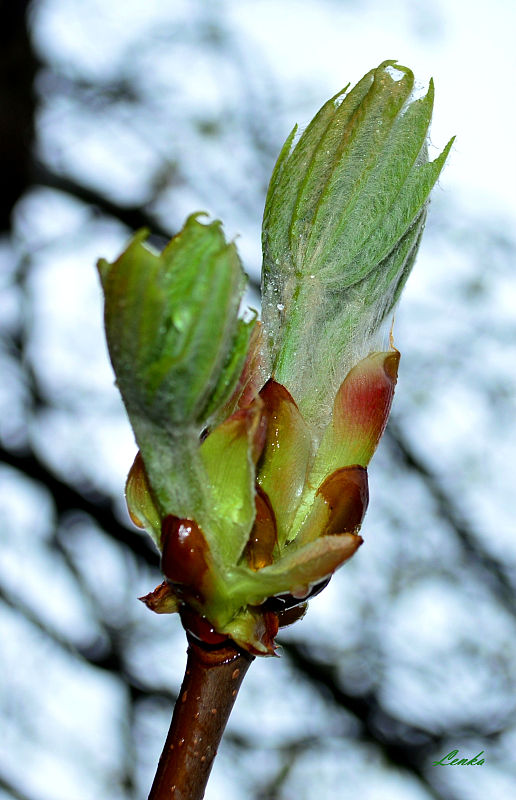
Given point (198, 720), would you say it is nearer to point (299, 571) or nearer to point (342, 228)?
point (299, 571)

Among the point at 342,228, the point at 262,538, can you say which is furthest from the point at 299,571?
the point at 342,228

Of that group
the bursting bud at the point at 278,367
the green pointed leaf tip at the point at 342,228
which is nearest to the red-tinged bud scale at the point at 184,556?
the bursting bud at the point at 278,367

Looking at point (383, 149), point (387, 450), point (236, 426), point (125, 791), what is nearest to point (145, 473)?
point (236, 426)

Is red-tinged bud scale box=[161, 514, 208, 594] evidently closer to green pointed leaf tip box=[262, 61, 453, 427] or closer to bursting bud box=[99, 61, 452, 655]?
bursting bud box=[99, 61, 452, 655]

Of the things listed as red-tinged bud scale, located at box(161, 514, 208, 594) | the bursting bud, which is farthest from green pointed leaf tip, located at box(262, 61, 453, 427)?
red-tinged bud scale, located at box(161, 514, 208, 594)

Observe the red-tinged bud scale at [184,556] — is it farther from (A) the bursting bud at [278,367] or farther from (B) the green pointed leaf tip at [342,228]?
(B) the green pointed leaf tip at [342,228]

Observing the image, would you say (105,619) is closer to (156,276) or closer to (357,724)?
(357,724)

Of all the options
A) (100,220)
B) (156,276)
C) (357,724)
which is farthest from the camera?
(100,220)
